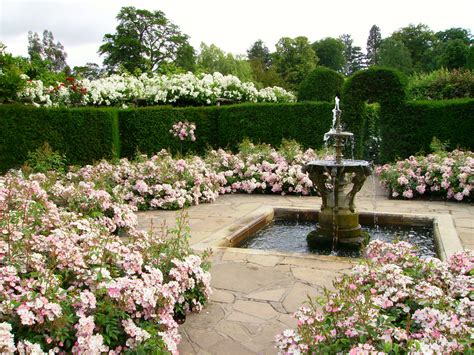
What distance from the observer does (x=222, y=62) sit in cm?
4306

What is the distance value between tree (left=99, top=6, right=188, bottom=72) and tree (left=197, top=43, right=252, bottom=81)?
470 centimetres

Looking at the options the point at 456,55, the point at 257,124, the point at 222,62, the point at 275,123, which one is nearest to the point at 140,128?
the point at 257,124

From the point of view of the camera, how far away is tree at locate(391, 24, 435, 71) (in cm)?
4766

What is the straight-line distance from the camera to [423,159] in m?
8.50

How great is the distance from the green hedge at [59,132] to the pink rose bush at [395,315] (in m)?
7.70

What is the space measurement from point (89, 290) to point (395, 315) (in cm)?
159

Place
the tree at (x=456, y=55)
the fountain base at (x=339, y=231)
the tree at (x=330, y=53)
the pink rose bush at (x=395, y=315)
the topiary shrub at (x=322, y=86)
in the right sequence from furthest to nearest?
1. the tree at (x=330, y=53)
2. the tree at (x=456, y=55)
3. the topiary shrub at (x=322, y=86)
4. the fountain base at (x=339, y=231)
5. the pink rose bush at (x=395, y=315)

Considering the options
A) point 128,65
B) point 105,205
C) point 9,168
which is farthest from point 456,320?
point 128,65

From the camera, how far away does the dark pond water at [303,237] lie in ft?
16.3

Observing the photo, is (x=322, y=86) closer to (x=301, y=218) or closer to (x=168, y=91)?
(x=168, y=91)

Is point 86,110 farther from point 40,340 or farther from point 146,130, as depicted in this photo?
point 40,340

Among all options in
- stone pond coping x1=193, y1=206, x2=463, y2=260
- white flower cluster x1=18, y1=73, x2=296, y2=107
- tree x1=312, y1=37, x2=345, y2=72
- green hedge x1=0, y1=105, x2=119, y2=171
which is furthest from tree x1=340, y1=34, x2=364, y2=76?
stone pond coping x1=193, y1=206, x2=463, y2=260

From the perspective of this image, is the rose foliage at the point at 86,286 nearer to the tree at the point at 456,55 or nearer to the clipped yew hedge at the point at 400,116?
the clipped yew hedge at the point at 400,116

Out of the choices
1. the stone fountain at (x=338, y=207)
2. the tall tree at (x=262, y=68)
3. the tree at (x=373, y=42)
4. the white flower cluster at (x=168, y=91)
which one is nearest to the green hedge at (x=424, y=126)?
the white flower cluster at (x=168, y=91)
